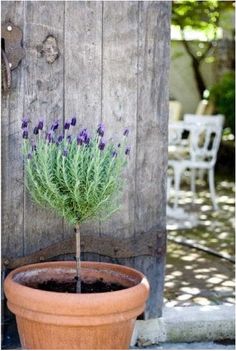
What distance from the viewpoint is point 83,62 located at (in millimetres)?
3438

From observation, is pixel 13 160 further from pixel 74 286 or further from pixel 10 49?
pixel 74 286

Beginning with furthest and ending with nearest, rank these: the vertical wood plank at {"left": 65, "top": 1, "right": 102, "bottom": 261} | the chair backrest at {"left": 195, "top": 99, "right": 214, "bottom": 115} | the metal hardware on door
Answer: the chair backrest at {"left": 195, "top": 99, "right": 214, "bottom": 115}
the vertical wood plank at {"left": 65, "top": 1, "right": 102, "bottom": 261}
the metal hardware on door

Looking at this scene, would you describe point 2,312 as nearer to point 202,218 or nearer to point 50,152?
point 50,152

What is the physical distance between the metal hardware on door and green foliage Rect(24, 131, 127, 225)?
1.39 feet

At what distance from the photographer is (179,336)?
3.75 meters

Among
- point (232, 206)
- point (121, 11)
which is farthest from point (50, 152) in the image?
point (232, 206)

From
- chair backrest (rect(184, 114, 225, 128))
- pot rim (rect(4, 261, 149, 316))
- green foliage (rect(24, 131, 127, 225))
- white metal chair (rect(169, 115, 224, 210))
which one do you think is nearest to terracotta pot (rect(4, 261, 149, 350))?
pot rim (rect(4, 261, 149, 316))

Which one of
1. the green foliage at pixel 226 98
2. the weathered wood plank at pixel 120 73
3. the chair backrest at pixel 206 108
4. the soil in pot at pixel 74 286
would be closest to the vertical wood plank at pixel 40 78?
the weathered wood plank at pixel 120 73

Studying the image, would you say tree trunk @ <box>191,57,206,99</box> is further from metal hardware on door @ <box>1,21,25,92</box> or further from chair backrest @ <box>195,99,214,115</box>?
metal hardware on door @ <box>1,21,25,92</box>

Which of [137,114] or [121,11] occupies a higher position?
[121,11]

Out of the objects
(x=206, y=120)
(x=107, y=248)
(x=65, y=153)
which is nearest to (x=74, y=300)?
(x=65, y=153)

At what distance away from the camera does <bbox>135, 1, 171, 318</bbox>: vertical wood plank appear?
3.49 metres

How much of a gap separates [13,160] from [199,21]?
8924mm

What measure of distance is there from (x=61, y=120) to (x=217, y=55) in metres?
8.83
